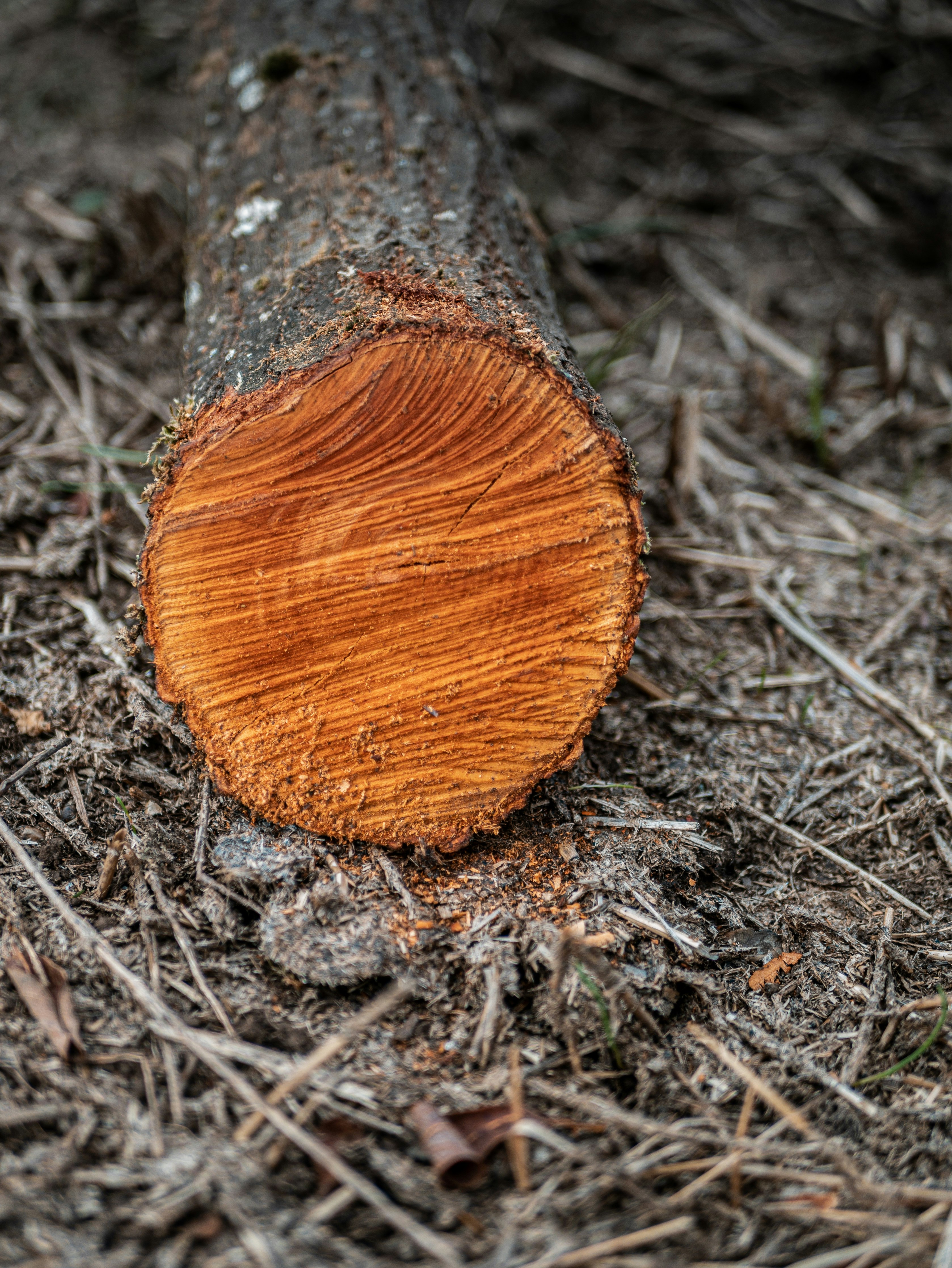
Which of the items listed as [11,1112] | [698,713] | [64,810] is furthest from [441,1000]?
[698,713]

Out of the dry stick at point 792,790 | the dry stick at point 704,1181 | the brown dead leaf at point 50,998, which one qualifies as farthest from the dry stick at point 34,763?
the dry stick at point 792,790

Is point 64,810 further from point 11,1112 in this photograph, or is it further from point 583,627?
point 583,627

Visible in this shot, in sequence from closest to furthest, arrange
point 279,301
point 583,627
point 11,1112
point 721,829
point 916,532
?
point 11,1112
point 583,627
point 279,301
point 721,829
point 916,532

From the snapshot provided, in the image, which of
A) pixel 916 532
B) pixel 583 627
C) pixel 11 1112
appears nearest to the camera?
pixel 11 1112

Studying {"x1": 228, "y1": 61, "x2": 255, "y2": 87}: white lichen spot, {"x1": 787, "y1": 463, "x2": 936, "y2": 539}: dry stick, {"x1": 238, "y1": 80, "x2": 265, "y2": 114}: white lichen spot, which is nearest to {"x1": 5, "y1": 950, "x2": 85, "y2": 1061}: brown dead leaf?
{"x1": 238, "y1": 80, "x2": 265, "y2": 114}: white lichen spot

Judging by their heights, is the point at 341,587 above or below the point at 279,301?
below

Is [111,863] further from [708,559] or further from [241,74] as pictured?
[241,74]
